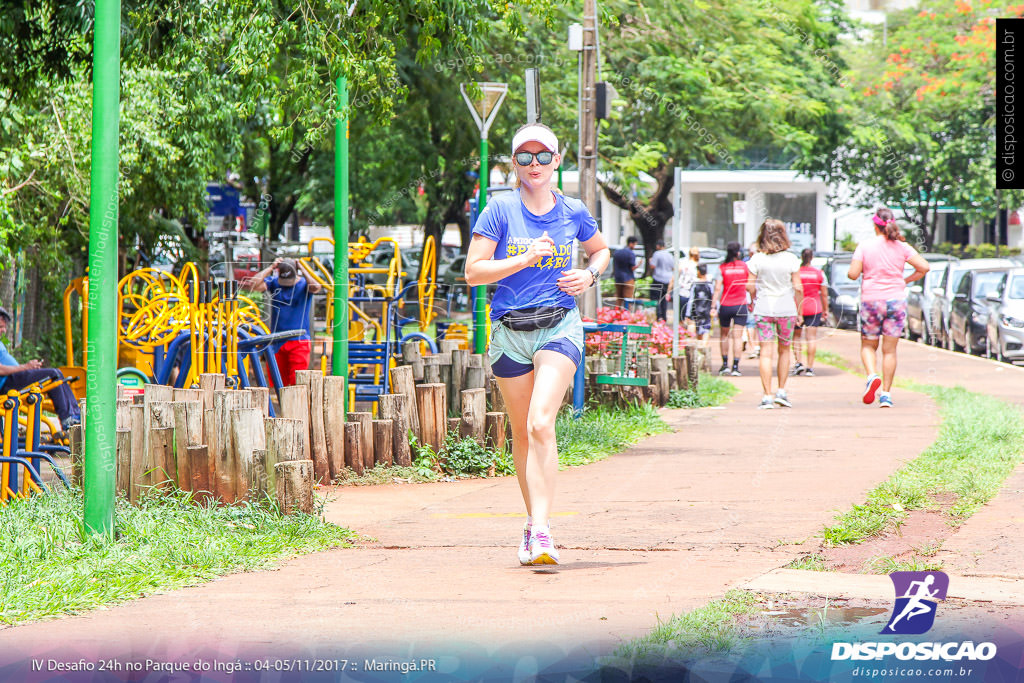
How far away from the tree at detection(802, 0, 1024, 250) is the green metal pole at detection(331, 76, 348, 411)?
23.3 m

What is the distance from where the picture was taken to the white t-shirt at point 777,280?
1254 centimetres

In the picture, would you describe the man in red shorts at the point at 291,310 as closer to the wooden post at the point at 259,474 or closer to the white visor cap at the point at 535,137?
the wooden post at the point at 259,474

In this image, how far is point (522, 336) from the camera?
18.9 ft

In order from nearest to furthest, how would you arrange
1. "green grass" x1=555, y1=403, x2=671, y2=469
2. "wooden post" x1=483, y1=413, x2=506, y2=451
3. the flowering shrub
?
"wooden post" x1=483, y1=413, x2=506, y2=451, "green grass" x1=555, y1=403, x2=671, y2=469, the flowering shrub

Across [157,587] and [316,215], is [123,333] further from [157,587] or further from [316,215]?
[316,215]

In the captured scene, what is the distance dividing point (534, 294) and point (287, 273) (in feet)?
20.6

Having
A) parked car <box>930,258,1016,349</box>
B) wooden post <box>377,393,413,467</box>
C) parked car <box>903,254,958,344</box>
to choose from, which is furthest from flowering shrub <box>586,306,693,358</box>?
parked car <box>903,254,958,344</box>

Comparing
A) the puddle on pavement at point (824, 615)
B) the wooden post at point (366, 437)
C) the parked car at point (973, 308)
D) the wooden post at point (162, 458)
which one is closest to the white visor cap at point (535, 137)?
the puddle on pavement at point (824, 615)

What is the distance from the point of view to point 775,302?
1258cm

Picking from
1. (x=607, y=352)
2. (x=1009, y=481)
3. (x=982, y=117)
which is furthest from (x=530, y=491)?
(x=982, y=117)

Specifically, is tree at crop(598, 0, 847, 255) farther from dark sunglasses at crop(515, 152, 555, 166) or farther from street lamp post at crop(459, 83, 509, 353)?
Result: dark sunglasses at crop(515, 152, 555, 166)

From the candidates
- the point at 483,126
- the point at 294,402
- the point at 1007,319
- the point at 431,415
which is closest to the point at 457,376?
the point at 431,415

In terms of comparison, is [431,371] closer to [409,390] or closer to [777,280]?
[409,390]

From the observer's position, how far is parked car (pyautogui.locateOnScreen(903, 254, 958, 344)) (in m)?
24.0
